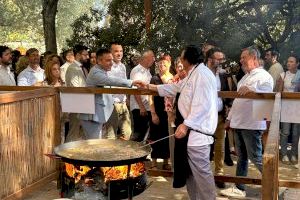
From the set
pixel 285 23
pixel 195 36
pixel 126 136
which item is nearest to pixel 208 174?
pixel 126 136

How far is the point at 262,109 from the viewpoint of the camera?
4926mm

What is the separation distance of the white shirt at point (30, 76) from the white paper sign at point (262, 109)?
146 inches

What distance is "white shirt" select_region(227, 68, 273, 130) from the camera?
198 inches

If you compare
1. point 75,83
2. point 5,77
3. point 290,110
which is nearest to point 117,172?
point 290,110

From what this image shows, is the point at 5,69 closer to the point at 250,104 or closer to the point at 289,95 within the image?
the point at 250,104

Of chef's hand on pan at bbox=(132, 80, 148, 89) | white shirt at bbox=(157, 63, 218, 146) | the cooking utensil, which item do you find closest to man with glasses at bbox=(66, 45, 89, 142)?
chef's hand on pan at bbox=(132, 80, 148, 89)

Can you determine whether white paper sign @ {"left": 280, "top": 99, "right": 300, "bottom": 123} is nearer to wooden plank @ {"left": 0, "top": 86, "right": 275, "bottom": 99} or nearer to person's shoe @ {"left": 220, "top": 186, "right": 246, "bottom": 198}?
wooden plank @ {"left": 0, "top": 86, "right": 275, "bottom": 99}

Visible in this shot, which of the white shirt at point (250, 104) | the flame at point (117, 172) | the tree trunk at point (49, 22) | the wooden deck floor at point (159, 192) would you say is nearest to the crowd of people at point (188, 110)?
the white shirt at point (250, 104)

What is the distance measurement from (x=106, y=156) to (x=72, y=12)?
49.0 metres

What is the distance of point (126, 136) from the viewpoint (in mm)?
7051

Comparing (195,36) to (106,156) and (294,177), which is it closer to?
(294,177)

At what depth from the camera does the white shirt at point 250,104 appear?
5039 millimetres

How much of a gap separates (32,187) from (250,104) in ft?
9.23

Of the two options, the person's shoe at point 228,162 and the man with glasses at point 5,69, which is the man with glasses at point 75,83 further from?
the person's shoe at point 228,162
